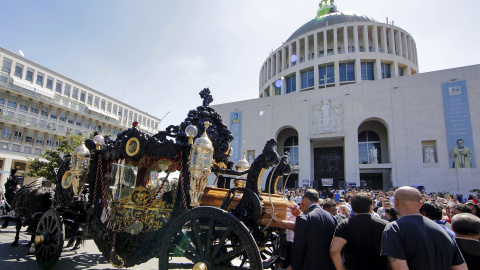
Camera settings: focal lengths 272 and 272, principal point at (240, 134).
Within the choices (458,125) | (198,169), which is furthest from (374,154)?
(198,169)

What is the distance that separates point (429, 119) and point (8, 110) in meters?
45.1

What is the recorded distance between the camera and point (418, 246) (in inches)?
83.4

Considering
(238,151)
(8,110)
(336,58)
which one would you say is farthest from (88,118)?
(336,58)

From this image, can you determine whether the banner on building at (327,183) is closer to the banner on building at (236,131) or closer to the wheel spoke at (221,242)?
the banner on building at (236,131)

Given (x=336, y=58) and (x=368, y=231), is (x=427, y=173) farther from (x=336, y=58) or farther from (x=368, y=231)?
(x=368, y=231)

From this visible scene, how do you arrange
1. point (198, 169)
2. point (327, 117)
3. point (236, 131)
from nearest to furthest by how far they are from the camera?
point (198, 169)
point (327, 117)
point (236, 131)

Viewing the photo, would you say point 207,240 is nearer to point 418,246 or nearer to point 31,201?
point 418,246

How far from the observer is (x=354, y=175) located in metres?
27.4

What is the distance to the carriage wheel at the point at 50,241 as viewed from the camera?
4809 millimetres

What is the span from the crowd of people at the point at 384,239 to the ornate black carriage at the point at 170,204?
596 millimetres

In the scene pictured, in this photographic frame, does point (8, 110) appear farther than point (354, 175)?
Yes

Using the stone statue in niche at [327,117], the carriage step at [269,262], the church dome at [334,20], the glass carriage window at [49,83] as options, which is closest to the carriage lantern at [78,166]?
the carriage step at [269,262]

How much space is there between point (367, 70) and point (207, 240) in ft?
124

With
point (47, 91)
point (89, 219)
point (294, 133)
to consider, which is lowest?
point (89, 219)
